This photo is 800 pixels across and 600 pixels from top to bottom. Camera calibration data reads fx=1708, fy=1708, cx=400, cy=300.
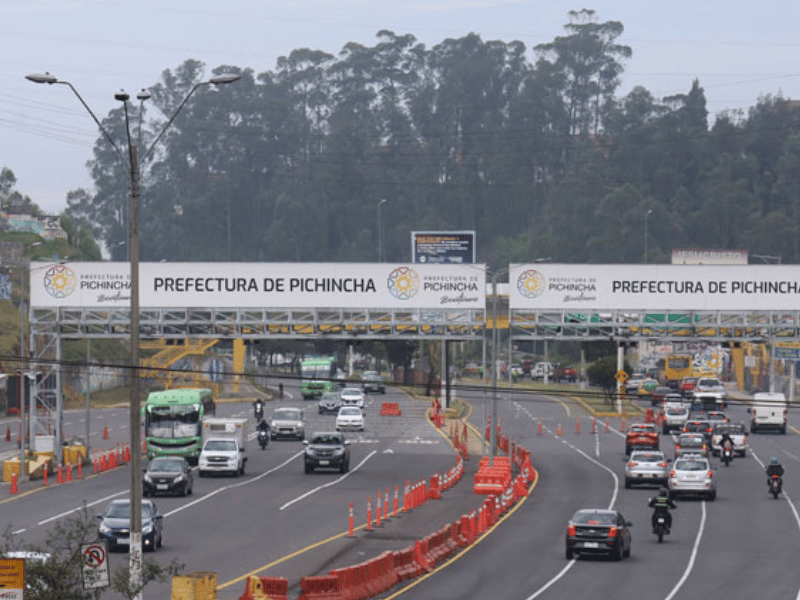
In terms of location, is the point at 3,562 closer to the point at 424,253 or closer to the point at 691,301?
the point at 691,301

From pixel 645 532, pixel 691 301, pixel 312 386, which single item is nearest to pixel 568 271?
pixel 691 301

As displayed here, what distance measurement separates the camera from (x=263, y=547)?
A: 41250 millimetres

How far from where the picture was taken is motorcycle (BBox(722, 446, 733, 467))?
70.2 meters

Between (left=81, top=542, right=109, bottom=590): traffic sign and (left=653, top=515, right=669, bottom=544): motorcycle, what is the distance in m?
24.1

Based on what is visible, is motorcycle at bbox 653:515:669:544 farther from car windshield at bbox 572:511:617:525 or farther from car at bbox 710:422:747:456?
car at bbox 710:422:747:456

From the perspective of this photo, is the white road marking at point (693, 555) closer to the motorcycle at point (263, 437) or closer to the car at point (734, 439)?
the car at point (734, 439)

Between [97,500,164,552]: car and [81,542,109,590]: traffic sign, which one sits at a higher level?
[81,542,109,590]: traffic sign

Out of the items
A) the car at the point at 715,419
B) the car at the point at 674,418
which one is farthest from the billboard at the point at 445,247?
the car at the point at 715,419

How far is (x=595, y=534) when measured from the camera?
39938mm

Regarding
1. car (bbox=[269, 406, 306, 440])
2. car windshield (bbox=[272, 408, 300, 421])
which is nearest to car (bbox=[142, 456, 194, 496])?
car (bbox=[269, 406, 306, 440])

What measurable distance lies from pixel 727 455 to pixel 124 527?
120ft

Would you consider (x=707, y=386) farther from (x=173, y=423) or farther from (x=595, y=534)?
(x=595, y=534)

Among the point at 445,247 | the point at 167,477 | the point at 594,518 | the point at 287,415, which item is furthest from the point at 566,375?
the point at 594,518

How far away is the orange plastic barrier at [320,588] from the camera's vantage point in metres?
29.8
